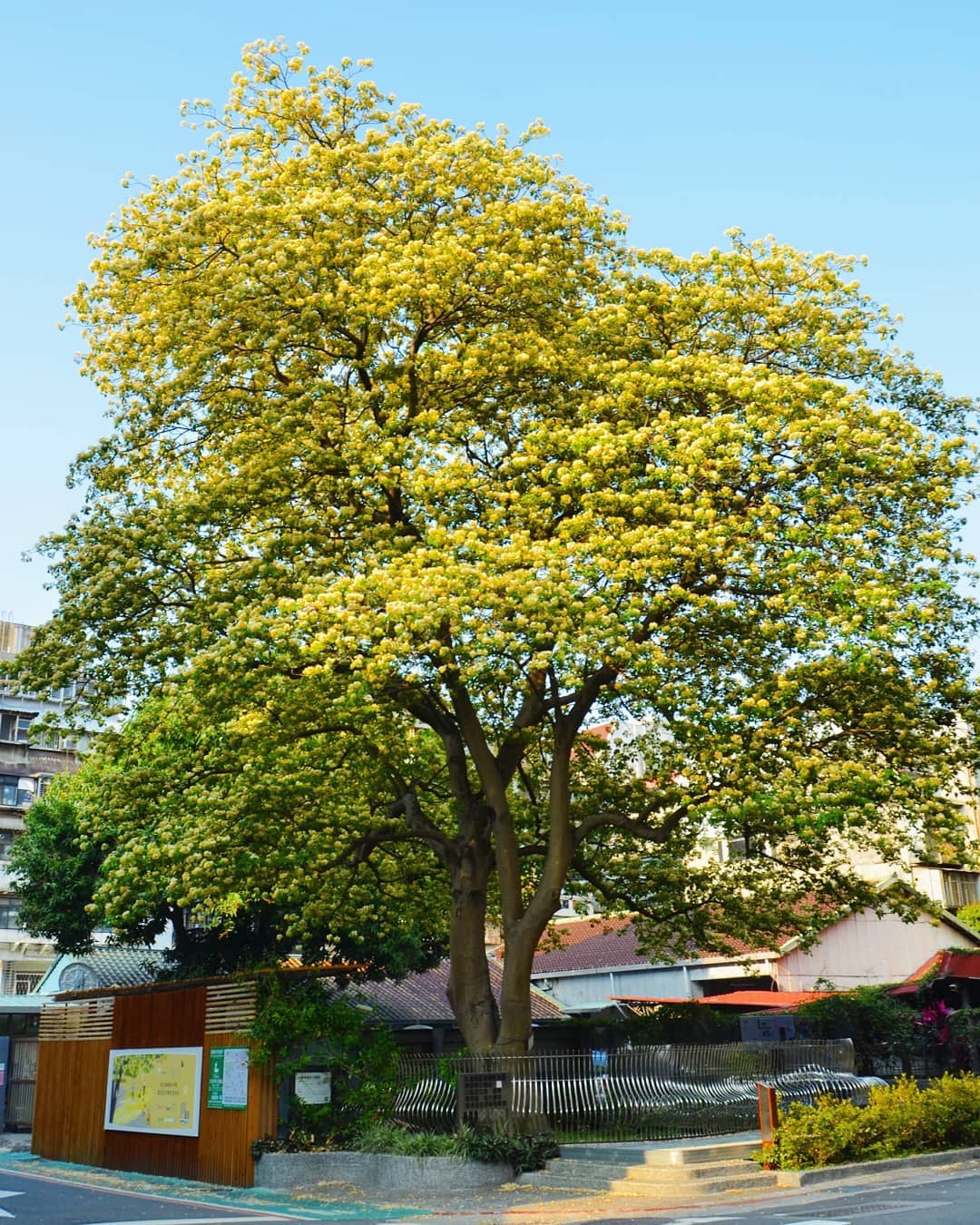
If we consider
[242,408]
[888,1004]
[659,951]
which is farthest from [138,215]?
[888,1004]

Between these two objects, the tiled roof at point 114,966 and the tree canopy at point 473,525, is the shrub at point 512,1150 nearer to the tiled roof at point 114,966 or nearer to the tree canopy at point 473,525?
the tree canopy at point 473,525

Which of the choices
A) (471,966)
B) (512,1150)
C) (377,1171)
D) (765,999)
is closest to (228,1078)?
(377,1171)

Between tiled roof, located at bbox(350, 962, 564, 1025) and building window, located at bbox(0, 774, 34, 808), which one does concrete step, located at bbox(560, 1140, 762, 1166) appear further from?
building window, located at bbox(0, 774, 34, 808)

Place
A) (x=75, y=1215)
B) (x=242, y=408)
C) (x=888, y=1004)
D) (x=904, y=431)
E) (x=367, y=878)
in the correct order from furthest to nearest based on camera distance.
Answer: (x=888, y=1004)
(x=367, y=878)
(x=242, y=408)
(x=904, y=431)
(x=75, y=1215)

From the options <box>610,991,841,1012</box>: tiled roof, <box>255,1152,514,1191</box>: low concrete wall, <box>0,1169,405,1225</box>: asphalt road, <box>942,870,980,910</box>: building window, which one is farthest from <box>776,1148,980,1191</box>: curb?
<box>942,870,980,910</box>: building window

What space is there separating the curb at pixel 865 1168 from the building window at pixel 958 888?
26355mm

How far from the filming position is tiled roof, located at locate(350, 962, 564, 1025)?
1436 inches

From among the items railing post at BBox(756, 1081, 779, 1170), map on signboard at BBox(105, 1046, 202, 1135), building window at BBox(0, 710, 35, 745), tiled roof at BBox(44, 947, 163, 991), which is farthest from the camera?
building window at BBox(0, 710, 35, 745)

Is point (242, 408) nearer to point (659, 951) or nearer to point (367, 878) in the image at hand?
point (367, 878)

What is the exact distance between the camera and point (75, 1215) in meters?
17.2

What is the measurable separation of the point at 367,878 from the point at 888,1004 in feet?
48.3

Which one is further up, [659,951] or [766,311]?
[766,311]

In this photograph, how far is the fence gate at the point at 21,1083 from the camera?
1387 inches

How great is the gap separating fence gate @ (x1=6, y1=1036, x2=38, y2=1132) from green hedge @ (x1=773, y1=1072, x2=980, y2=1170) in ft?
80.9
